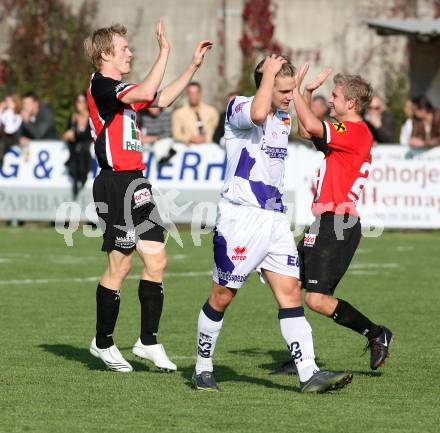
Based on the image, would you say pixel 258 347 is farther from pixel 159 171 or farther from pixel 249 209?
pixel 159 171

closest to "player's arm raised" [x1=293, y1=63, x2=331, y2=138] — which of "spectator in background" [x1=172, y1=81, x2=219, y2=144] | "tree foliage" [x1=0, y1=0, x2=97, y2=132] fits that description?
"spectator in background" [x1=172, y1=81, x2=219, y2=144]

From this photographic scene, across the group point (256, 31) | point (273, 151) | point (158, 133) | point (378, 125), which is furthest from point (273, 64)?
point (256, 31)

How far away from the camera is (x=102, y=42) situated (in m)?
8.91

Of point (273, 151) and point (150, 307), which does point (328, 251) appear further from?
point (150, 307)

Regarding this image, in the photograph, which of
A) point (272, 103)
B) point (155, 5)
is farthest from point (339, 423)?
point (155, 5)

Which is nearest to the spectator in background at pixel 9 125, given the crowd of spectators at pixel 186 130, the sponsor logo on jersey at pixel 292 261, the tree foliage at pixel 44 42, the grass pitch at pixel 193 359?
the crowd of spectators at pixel 186 130

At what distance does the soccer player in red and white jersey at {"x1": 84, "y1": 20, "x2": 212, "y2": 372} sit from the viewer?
891cm

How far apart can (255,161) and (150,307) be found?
4.88ft

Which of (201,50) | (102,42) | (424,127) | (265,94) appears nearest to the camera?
(265,94)

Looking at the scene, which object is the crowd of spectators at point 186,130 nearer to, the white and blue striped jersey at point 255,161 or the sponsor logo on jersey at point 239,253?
the white and blue striped jersey at point 255,161

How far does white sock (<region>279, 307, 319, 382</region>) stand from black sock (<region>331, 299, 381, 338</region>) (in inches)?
39.7

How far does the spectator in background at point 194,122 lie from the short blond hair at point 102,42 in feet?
39.5

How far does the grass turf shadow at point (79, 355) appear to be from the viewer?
9.38 m

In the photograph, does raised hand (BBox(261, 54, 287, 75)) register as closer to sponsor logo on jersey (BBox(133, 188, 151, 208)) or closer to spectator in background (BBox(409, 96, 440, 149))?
sponsor logo on jersey (BBox(133, 188, 151, 208))
